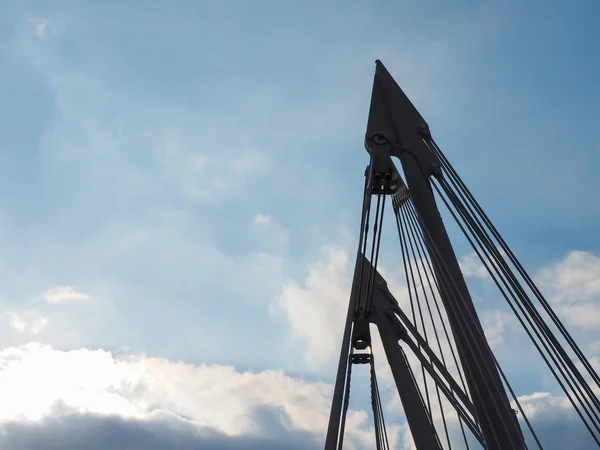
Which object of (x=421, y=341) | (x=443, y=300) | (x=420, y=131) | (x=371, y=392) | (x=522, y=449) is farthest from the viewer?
(x=371, y=392)

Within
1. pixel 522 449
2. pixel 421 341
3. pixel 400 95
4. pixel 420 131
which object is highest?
pixel 400 95

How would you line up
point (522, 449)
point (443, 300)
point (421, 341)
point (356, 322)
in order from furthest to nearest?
point (356, 322)
point (421, 341)
point (443, 300)
point (522, 449)

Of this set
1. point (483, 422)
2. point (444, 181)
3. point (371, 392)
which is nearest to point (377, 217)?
point (444, 181)

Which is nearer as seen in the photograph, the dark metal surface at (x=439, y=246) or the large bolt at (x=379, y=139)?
the dark metal surface at (x=439, y=246)

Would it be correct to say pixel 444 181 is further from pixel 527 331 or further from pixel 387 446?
pixel 387 446

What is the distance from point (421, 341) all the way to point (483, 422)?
414 inches

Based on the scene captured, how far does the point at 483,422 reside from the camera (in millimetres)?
13602

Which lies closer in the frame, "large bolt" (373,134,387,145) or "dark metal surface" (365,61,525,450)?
"dark metal surface" (365,61,525,450)

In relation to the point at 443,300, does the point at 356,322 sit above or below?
above

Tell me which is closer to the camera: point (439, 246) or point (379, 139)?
point (439, 246)

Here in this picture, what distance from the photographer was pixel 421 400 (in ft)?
79.5

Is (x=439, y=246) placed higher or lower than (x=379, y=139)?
lower

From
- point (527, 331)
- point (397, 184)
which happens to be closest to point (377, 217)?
point (397, 184)

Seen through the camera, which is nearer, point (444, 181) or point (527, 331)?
point (527, 331)
